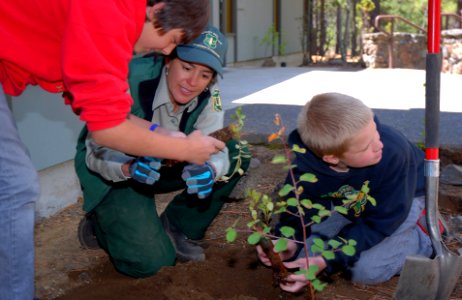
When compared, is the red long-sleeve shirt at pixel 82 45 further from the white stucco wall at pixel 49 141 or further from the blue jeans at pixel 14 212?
the white stucco wall at pixel 49 141

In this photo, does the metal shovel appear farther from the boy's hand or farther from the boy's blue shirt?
the boy's hand

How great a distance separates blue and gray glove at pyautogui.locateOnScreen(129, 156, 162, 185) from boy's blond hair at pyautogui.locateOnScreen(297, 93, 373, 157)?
61cm

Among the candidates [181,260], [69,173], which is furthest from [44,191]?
[181,260]

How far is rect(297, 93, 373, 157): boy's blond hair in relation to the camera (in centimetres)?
227

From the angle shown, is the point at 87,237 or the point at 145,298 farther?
the point at 87,237

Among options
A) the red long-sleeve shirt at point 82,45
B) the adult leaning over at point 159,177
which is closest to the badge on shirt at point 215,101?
the adult leaning over at point 159,177

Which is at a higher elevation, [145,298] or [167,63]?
[167,63]

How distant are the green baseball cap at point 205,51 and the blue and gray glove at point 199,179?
467 mm

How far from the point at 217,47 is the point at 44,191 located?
1510 millimetres

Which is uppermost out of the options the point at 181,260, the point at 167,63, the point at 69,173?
the point at 167,63

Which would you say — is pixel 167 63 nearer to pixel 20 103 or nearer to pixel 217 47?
pixel 217 47

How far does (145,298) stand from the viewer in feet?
8.07

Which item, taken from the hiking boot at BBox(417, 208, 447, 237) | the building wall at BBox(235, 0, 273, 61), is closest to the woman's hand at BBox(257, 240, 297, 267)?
→ the hiking boot at BBox(417, 208, 447, 237)

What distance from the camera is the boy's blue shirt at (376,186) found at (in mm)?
2418
